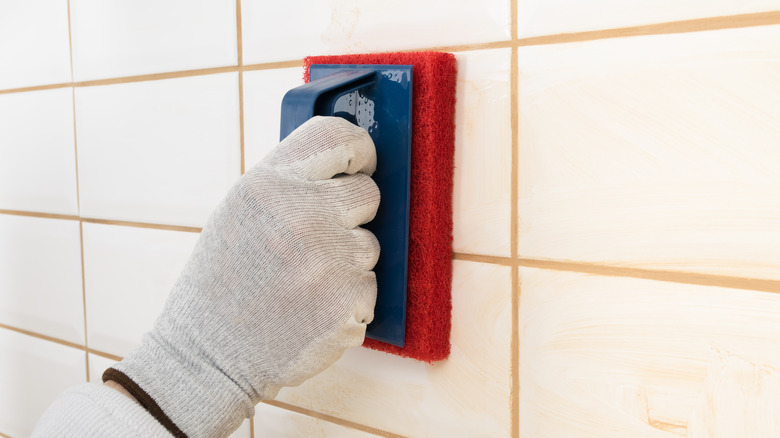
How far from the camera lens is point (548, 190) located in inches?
19.6

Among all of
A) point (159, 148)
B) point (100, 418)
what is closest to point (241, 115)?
point (159, 148)

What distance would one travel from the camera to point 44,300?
95cm

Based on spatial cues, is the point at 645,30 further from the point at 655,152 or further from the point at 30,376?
the point at 30,376

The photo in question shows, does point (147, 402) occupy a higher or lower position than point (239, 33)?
lower

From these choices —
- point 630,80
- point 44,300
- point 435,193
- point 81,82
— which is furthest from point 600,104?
point 44,300

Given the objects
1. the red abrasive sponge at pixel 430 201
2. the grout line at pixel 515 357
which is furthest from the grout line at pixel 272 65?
the grout line at pixel 515 357

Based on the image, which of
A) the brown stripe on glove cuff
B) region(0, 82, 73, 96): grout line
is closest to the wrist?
the brown stripe on glove cuff

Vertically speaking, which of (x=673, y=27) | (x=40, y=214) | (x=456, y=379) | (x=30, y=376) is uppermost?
(x=673, y=27)

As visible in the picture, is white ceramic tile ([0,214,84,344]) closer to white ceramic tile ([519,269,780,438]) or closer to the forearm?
the forearm

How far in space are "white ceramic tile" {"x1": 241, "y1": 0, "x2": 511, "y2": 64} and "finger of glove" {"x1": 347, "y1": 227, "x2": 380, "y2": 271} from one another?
7.5 inches

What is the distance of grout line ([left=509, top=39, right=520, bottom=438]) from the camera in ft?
1.67

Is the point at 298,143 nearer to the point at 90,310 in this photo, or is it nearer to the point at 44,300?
the point at 90,310

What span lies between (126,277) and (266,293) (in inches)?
17.8

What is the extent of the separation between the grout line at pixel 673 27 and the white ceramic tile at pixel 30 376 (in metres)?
0.82
